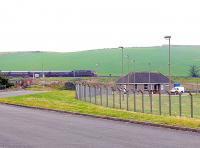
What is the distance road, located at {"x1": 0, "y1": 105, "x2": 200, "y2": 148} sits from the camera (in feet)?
55.2

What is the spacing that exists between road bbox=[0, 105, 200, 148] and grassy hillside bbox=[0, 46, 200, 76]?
123910 mm

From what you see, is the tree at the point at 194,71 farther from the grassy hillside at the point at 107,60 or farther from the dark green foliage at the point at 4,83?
the dark green foliage at the point at 4,83

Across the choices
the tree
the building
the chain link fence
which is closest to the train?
the building

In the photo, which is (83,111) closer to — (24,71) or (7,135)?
(7,135)

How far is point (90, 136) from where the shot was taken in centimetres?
1928

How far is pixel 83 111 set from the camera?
3303 centimetres

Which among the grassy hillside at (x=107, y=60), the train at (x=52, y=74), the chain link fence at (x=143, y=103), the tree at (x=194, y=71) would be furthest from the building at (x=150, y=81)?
the chain link fence at (x=143, y=103)

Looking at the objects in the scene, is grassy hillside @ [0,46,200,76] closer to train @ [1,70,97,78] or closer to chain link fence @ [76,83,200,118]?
train @ [1,70,97,78]

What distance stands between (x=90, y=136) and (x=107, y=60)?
14434 cm

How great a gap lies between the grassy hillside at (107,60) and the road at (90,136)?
123910mm

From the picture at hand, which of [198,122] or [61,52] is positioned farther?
[61,52]

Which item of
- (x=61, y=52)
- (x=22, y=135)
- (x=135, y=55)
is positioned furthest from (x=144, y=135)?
(x=61, y=52)

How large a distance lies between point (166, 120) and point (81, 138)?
705 cm

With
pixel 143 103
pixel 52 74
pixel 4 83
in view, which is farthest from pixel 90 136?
pixel 52 74
